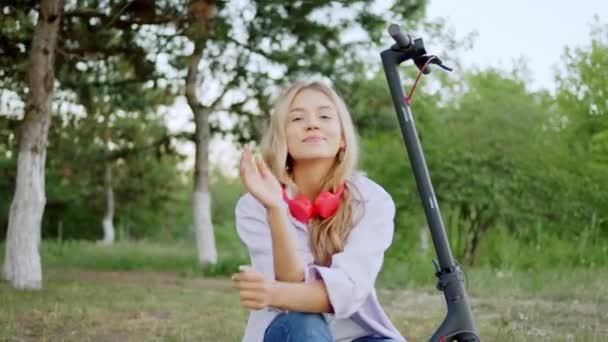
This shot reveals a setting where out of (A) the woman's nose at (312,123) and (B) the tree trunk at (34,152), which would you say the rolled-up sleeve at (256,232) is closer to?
(A) the woman's nose at (312,123)

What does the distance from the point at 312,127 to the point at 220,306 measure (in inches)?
198

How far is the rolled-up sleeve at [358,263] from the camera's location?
2143 mm

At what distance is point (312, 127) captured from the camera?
7.95ft

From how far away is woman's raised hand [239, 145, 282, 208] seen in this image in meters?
2.10

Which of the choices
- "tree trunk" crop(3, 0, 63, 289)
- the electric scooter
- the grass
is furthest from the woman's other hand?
"tree trunk" crop(3, 0, 63, 289)

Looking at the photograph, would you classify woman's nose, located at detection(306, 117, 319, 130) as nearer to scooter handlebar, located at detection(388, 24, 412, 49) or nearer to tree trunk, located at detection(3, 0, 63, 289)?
scooter handlebar, located at detection(388, 24, 412, 49)

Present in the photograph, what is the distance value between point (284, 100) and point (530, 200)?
416 inches

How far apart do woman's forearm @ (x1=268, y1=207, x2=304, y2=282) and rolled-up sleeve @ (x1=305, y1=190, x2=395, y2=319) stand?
0.05m

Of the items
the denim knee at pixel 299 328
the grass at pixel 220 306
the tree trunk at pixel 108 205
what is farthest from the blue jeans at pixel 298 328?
the tree trunk at pixel 108 205

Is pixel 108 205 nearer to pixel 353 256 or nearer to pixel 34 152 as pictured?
pixel 34 152

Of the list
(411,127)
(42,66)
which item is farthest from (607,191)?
(411,127)

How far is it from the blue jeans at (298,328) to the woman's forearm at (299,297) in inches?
1.0

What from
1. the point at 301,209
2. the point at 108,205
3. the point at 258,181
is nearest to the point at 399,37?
the point at 301,209

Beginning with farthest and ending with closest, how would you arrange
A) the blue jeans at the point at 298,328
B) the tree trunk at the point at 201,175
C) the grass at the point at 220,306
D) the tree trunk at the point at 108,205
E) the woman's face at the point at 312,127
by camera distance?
the tree trunk at the point at 108,205, the tree trunk at the point at 201,175, the grass at the point at 220,306, the woman's face at the point at 312,127, the blue jeans at the point at 298,328
